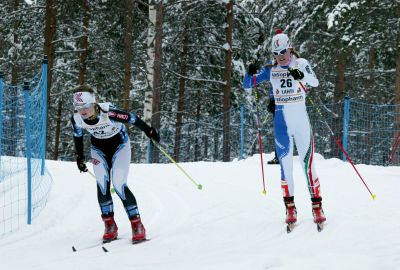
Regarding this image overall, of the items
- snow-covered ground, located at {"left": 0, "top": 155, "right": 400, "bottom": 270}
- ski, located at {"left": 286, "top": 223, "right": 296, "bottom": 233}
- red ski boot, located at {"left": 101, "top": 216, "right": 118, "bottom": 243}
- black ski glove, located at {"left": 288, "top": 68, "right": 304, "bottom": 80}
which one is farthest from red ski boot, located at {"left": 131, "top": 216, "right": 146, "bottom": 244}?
black ski glove, located at {"left": 288, "top": 68, "right": 304, "bottom": 80}

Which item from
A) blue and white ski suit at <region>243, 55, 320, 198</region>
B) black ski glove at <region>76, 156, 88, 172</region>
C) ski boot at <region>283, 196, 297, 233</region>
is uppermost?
blue and white ski suit at <region>243, 55, 320, 198</region>

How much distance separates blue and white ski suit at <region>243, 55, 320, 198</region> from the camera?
6191 millimetres

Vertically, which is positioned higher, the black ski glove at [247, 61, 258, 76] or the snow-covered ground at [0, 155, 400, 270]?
the black ski glove at [247, 61, 258, 76]

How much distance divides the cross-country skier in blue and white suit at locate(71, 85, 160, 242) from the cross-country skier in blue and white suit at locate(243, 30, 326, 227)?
1487mm

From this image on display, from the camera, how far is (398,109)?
596 inches

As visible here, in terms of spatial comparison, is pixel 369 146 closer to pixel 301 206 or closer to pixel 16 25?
pixel 301 206

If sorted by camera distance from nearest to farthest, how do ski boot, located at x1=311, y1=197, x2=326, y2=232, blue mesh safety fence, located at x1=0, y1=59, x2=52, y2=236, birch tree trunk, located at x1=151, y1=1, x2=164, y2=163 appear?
ski boot, located at x1=311, y1=197, x2=326, y2=232, blue mesh safety fence, located at x1=0, y1=59, x2=52, y2=236, birch tree trunk, located at x1=151, y1=1, x2=164, y2=163

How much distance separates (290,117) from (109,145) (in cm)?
216

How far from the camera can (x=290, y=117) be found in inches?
245

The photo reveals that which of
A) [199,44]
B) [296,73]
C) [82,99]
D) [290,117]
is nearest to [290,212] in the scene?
[290,117]

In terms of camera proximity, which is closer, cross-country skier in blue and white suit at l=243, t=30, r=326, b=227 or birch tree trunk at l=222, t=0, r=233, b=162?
cross-country skier in blue and white suit at l=243, t=30, r=326, b=227

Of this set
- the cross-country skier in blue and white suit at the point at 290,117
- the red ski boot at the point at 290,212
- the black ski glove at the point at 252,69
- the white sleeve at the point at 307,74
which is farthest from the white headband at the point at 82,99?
the red ski boot at the point at 290,212

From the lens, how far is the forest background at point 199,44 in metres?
16.6

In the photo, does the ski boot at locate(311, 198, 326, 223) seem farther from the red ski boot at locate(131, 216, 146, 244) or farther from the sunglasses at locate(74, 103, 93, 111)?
the sunglasses at locate(74, 103, 93, 111)
